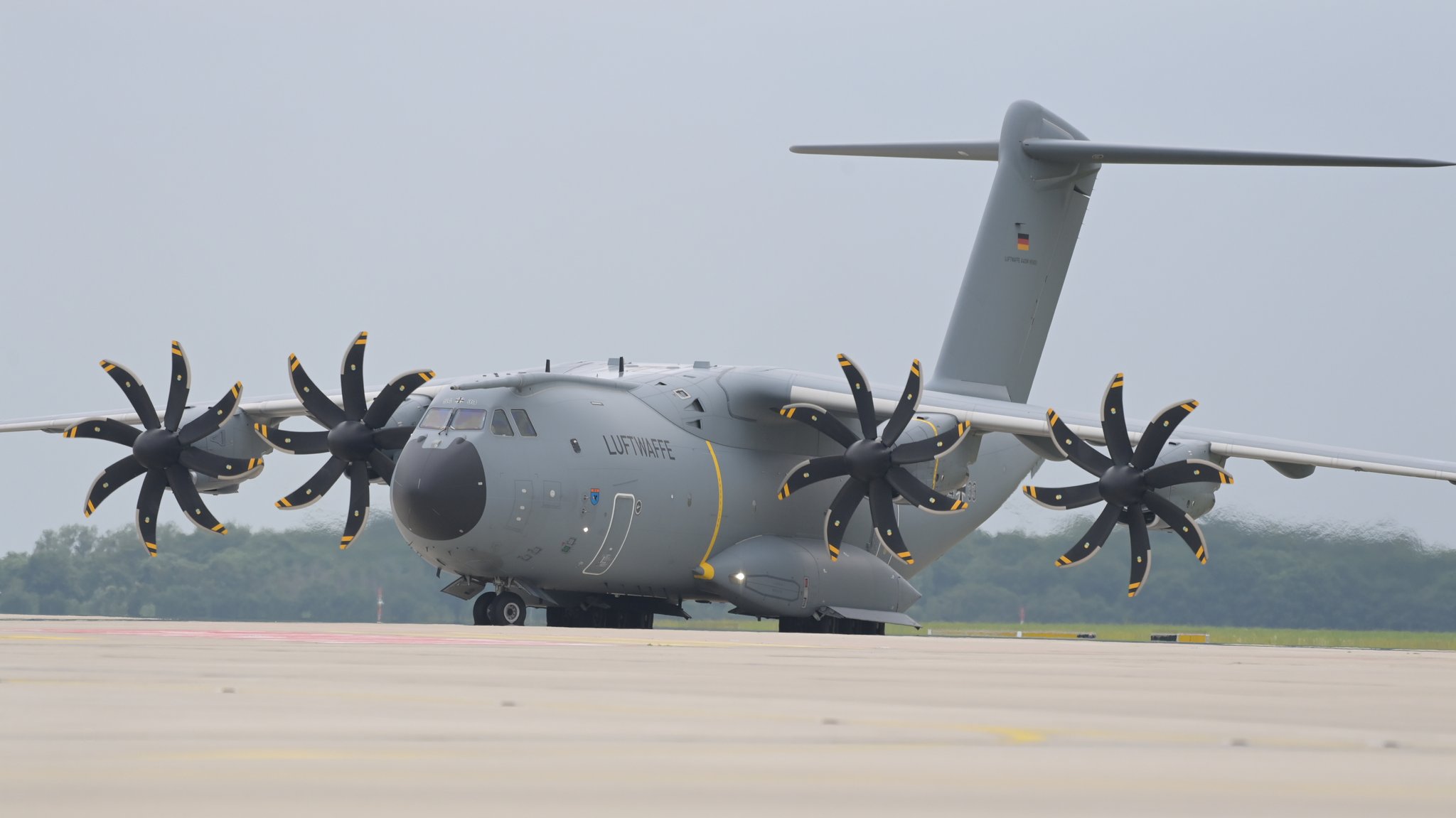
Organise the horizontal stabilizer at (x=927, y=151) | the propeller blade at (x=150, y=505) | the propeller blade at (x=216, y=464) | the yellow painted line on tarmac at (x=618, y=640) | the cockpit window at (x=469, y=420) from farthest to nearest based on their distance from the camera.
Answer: the horizontal stabilizer at (x=927, y=151) < the propeller blade at (x=150, y=505) < the propeller blade at (x=216, y=464) < the cockpit window at (x=469, y=420) < the yellow painted line on tarmac at (x=618, y=640)

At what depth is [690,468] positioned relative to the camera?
785 inches

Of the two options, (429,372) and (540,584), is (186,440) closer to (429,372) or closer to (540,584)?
(429,372)

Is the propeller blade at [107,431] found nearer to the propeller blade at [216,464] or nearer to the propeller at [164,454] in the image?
the propeller at [164,454]

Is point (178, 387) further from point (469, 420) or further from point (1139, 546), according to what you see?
point (1139, 546)

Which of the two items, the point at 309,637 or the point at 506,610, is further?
the point at 506,610

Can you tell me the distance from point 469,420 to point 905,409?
4.53m

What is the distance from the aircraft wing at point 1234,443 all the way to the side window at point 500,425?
4379 millimetres

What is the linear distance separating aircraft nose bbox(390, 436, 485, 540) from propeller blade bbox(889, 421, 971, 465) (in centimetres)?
436

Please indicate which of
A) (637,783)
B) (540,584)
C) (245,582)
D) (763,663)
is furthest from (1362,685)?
(245,582)

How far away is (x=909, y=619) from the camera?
22.4m

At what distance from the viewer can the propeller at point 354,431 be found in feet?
65.2

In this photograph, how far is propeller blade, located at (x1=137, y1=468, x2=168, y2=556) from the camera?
2156 cm

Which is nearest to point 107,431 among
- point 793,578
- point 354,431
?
point 354,431

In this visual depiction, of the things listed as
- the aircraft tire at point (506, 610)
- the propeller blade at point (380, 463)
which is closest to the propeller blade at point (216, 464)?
the propeller blade at point (380, 463)
